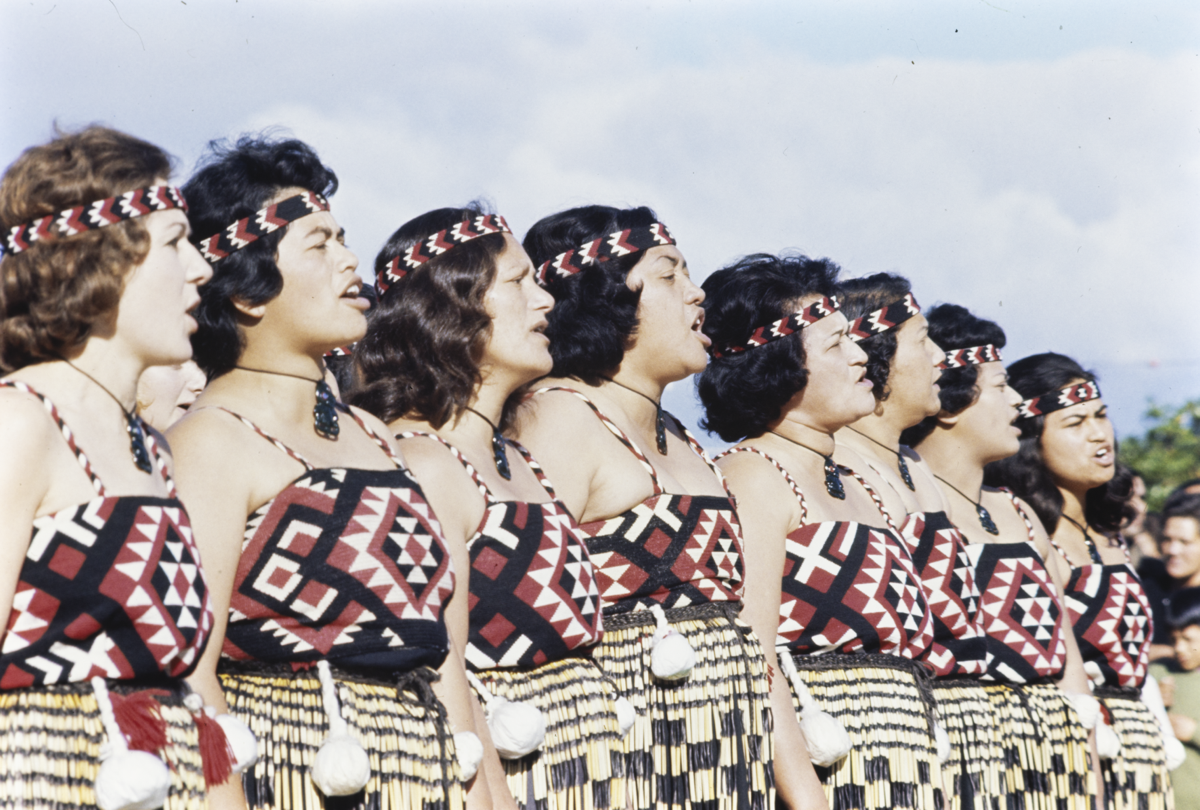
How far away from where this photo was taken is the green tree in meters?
19.8

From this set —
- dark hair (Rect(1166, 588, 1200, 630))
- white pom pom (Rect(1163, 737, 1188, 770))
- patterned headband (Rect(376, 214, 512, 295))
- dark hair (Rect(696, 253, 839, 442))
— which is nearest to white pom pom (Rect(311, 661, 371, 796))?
patterned headband (Rect(376, 214, 512, 295))

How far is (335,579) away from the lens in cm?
319

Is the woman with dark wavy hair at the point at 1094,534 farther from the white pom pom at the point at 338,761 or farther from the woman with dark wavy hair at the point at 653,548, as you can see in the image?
the white pom pom at the point at 338,761

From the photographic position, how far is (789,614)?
4766mm

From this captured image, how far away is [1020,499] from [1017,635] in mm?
1035

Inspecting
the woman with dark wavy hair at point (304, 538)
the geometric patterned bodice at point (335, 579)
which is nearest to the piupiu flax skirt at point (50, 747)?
the woman with dark wavy hair at point (304, 538)

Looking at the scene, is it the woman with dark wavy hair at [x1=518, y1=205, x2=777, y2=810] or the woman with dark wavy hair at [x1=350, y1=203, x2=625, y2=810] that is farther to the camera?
the woman with dark wavy hair at [x1=518, y1=205, x2=777, y2=810]

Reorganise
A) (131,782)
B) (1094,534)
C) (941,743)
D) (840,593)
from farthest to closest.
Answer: (1094,534), (941,743), (840,593), (131,782)

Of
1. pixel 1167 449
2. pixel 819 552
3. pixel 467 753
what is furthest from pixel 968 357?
pixel 1167 449

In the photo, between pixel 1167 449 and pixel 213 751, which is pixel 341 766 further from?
pixel 1167 449

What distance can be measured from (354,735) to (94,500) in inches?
31.8

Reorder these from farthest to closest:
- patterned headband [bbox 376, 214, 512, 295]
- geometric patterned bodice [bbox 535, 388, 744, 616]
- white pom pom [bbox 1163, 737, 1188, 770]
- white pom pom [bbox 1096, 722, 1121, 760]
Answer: white pom pom [bbox 1163, 737, 1188, 770]
white pom pom [bbox 1096, 722, 1121, 760]
geometric patterned bodice [bbox 535, 388, 744, 616]
patterned headband [bbox 376, 214, 512, 295]

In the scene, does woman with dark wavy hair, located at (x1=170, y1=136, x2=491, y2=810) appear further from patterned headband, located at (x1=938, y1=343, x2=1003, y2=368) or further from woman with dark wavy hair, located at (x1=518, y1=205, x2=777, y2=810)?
patterned headband, located at (x1=938, y1=343, x2=1003, y2=368)

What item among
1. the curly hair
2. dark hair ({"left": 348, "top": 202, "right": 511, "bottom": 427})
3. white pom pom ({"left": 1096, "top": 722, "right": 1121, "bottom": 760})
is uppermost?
dark hair ({"left": 348, "top": 202, "right": 511, "bottom": 427})
